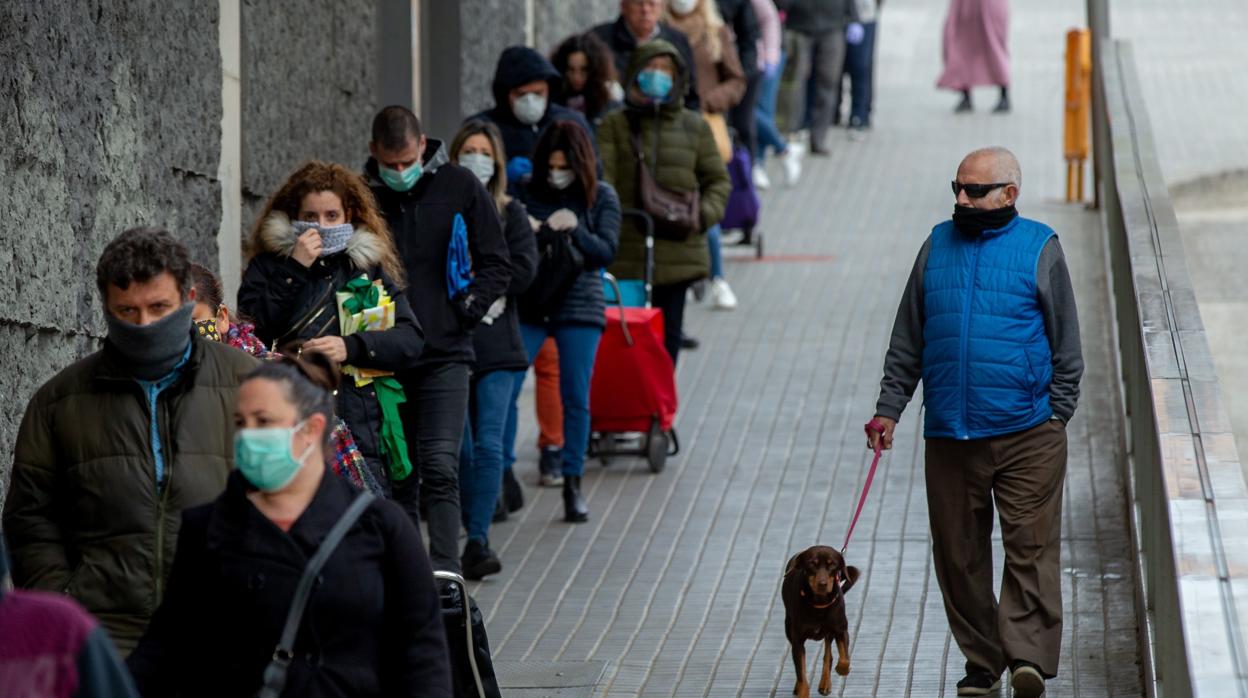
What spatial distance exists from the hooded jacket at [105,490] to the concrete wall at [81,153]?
80.7 inches

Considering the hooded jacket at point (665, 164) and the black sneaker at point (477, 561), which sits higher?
the hooded jacket at point (665, 164)

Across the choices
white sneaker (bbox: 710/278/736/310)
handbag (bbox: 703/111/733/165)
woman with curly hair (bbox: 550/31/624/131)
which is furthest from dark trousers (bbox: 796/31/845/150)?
woman with curly hair (bbox: 550/31/624/131)

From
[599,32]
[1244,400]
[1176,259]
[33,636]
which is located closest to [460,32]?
[599,32]

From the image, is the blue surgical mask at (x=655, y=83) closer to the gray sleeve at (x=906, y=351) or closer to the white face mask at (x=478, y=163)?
the white face mask at (x=478, y=163)

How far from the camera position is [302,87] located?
10.3 meters

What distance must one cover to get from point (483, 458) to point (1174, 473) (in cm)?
349

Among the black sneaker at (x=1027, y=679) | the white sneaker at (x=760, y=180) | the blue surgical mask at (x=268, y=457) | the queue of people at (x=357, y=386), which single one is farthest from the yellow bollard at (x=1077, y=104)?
the blue surgical mask at (x=268, y=457)

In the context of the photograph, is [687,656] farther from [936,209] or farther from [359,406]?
[936,209]

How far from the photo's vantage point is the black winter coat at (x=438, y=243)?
25.5 ft

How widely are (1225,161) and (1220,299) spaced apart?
5753mm

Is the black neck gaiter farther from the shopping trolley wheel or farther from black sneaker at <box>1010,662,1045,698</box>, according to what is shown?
the shopping trolley wheel

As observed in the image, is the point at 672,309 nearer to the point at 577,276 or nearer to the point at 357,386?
the point at 577,276

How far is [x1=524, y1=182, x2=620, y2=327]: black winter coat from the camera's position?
9297 millimetres

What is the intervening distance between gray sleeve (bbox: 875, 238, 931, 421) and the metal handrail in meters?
0.70
